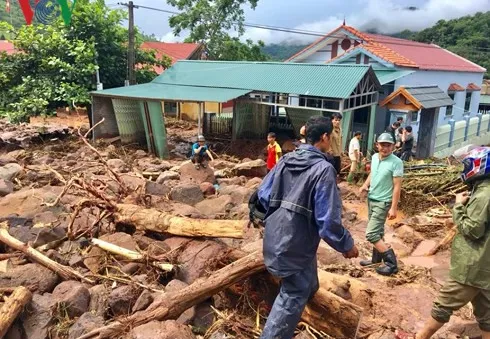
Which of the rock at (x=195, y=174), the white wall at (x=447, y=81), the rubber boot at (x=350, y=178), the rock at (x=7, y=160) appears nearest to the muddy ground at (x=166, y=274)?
the rock at (x=195, y=174)

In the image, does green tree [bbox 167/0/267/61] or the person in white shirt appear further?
green tree [bbox 167/0/267/61]

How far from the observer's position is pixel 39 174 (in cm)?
912

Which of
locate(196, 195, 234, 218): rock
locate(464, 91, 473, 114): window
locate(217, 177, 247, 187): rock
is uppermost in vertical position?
locate(464, 91, 473, 114): window

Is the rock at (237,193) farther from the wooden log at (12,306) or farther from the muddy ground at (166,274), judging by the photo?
the wooden log at (12,306)

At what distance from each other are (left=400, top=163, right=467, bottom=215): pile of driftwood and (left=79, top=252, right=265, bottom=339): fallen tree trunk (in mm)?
5183

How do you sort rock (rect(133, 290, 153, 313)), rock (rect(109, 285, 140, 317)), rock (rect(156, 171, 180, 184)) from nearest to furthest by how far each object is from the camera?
1. rock (rect(133, 290, 153, 313))
2. rock (rect(109, 285, 140, 317))
3. rock (rect(156, 171, 180, 184))

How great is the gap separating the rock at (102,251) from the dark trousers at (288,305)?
2442 millimetres

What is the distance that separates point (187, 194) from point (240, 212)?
4.01ft

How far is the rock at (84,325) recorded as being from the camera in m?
3.69

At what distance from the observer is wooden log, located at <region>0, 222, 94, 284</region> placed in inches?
181

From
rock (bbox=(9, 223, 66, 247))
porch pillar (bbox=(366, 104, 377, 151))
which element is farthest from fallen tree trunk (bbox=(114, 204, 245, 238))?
porch pillar (bbox=(366, 104, 377, 151))

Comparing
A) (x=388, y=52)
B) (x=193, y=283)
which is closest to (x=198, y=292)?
(x=193, y=283)

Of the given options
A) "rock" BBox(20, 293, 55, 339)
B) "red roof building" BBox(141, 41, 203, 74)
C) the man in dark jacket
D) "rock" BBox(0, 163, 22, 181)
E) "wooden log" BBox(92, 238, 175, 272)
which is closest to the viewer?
the man in dark jacket

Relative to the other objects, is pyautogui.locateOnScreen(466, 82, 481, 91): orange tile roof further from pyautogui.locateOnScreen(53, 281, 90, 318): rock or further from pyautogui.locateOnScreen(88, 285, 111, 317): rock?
pyautogui.locateOnScreen(53, 281, 90, 318): rock
